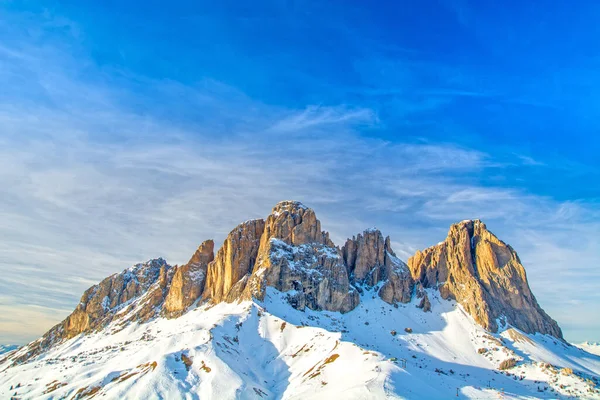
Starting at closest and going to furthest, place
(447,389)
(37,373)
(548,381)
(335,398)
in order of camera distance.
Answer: (335,398), (447,389), (548,381), (37,373)


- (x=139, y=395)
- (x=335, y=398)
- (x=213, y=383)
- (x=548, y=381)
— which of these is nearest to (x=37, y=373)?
(x=139, y=395)

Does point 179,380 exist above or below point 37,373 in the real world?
above

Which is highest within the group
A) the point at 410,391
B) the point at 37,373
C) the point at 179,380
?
the point at 410,391

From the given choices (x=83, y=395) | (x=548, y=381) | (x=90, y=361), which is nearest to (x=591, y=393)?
(x=548, y=381)

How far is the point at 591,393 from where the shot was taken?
168000mm

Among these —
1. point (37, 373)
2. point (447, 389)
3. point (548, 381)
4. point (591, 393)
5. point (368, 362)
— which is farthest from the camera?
point (37, 373)

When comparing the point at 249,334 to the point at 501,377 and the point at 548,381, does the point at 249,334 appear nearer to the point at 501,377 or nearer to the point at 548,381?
the point at 501,377

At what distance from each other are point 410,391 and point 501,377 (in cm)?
8514

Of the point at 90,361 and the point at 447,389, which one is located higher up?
the point at 447,389

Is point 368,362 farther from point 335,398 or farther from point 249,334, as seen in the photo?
point 249,334

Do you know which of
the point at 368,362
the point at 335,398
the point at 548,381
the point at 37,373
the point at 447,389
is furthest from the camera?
the point at 37,373

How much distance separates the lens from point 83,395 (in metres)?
152

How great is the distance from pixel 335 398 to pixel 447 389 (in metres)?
39.9

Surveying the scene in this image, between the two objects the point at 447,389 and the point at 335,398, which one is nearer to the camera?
the point at 335,398
